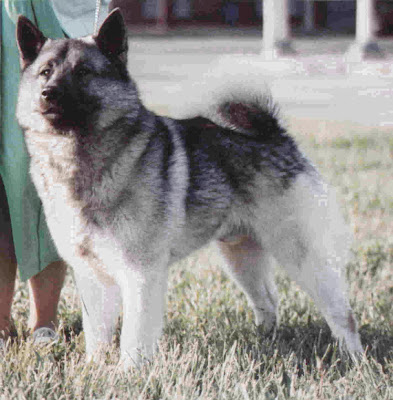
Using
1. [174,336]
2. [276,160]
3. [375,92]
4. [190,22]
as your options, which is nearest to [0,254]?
[174,336]

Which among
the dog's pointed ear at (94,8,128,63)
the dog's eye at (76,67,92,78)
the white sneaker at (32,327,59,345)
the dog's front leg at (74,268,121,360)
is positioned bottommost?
the white sneaker at (32,327,59,345)

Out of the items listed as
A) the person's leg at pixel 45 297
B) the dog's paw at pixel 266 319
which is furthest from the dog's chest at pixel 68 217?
the dog's paw at pixel 266 319

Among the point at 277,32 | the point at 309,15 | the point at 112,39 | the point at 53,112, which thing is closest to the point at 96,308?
the point at 53,112

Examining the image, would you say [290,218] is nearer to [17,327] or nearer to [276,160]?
[276,160]

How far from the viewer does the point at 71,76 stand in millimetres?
2654

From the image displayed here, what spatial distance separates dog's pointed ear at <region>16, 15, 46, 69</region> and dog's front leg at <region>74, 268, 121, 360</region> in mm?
904

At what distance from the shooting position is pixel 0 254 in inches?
131

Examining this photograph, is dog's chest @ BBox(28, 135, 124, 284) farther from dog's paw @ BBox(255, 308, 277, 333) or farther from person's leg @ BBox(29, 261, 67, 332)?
dog's paw @ BBox(255, 308, 277, 333)

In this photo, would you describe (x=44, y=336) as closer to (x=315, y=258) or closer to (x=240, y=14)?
(x=315, y=258)

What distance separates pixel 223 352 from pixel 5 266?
3.71ft

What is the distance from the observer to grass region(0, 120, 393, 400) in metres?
2.58

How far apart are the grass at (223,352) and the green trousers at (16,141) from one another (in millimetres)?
448

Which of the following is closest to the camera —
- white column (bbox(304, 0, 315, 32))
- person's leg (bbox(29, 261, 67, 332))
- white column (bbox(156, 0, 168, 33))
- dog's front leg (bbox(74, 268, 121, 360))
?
dog's front leg (bbox(74, 268, 121, 360))


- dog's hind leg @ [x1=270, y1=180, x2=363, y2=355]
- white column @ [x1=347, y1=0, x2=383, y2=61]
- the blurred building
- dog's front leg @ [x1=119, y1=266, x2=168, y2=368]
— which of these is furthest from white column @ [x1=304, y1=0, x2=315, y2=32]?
dog's front leg @ [x1=119, y1=266, x2=168, y2=368]
